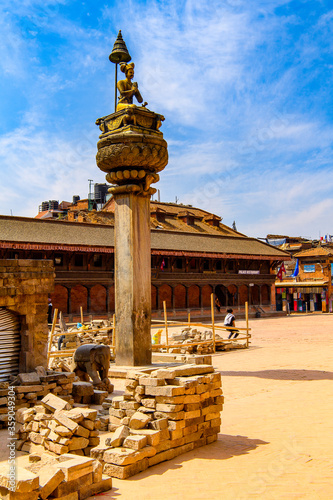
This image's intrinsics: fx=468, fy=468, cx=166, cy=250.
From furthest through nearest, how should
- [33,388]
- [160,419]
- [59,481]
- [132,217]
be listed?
1. [132,217]
2. [33,388]
3. [160,419]
4. [59,481]

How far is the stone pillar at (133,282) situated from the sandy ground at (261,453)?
2.54 m

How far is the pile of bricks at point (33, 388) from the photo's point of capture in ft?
30.6

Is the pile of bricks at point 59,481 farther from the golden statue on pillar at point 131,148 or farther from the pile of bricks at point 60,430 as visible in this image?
the golden statue on pillar at point 131,148

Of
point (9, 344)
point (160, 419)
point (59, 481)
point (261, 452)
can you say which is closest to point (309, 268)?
point (9, 344)

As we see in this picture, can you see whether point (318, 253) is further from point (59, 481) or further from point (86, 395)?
point (59, 481)

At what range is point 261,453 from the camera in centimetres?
716

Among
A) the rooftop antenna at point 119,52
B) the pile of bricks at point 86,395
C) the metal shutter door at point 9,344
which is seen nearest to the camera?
the metal shutter door at point 9,344

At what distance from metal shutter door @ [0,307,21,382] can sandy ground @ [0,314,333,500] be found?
4.57m

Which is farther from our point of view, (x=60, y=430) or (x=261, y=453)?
(x=261, y=453)

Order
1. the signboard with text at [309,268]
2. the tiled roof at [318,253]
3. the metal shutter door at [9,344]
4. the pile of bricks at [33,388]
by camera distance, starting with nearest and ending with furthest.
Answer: the pile of bricks at [33,388]
the metal shutter door at [9,344]
the tiled roof at [318,253]
the signboard with text at [309,268]

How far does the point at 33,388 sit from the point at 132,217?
4719 millimetres

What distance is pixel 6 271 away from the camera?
32.6 feet

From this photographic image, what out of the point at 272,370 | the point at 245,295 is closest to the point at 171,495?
the point at 272,370

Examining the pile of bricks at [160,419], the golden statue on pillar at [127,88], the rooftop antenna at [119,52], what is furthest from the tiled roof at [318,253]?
the pile of bricks at [160,419]
